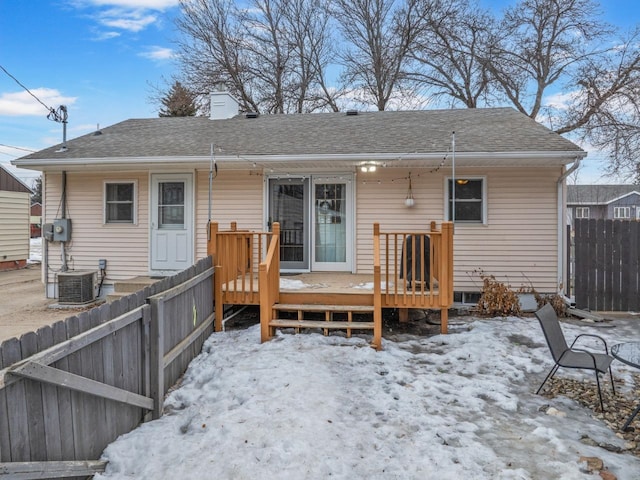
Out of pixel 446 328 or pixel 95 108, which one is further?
pixel 95 108

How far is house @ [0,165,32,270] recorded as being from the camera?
1510 centimetres

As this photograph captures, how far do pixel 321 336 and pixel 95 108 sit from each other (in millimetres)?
16421

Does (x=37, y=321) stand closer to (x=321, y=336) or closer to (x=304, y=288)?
(x=304, y=288)

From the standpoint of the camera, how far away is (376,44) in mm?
16625

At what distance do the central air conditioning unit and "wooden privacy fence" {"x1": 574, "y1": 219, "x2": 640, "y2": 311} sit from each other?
357 inches

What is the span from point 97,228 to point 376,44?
43.5 ft

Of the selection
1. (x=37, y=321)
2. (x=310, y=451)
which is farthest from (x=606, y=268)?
(x=37, y=321)

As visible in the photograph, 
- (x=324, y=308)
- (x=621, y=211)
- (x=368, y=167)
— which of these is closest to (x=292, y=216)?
(x=368, y=167)

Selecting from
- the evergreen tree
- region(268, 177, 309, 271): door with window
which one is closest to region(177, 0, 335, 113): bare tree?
the evergreen tree

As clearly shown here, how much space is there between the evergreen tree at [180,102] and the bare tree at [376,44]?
6505 millimetres

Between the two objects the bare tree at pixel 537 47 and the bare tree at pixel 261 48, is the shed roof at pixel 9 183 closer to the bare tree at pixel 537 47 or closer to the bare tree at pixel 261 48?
the bare tree at pixel 261 48

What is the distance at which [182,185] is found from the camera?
8047 mm

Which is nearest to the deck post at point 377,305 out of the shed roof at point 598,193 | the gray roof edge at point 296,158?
the gray roof edge at point 296,158

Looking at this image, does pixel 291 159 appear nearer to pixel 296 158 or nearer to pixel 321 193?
pixel 296 158
